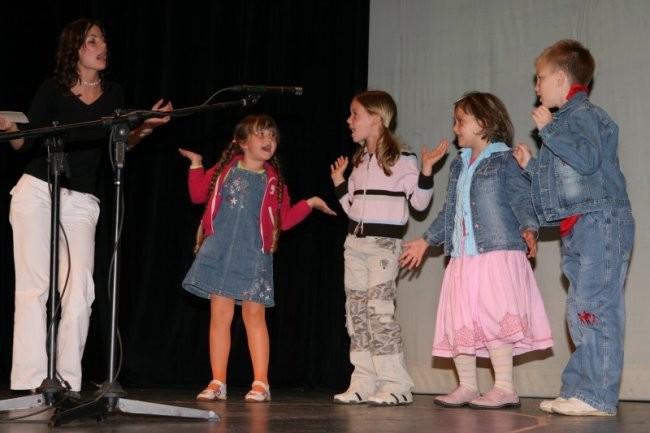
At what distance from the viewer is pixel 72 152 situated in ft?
11.8

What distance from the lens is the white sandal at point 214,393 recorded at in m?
3.80

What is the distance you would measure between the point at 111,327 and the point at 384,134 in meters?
1.89

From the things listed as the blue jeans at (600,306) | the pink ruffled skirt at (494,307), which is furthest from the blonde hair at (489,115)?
the blue jeans at (600,306)

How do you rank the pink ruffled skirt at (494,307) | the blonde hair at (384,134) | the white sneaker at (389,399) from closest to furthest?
the pink ruffled skirt at (494,307) < the white sneaker at (389,399) < the blonde hair at (384,134)

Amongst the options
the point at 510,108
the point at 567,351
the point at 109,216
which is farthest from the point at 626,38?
the point at 109,216

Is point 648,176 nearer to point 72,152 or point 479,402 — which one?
point 479,402

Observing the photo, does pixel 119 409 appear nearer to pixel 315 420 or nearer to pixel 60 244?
pixel 315 420

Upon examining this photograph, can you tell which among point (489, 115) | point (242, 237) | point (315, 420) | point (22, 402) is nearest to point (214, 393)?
point (242, 237)

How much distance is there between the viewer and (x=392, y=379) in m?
3.69

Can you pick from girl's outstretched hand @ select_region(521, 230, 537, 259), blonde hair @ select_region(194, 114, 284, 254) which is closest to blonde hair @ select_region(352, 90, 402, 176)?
blonde hair @ select_region(194, 114, 284, 254)

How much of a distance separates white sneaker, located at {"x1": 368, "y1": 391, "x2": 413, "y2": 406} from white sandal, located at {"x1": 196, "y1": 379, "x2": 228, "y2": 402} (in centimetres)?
73

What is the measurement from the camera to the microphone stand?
2.49 m

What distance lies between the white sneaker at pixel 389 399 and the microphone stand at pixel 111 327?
1075mm

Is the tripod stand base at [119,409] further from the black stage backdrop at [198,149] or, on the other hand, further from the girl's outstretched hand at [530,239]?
the black stage backdrop at [198,149]
